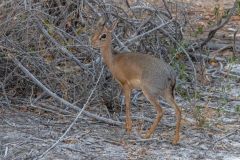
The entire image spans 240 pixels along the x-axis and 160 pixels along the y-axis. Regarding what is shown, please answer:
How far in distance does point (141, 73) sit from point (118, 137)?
0.53 meters

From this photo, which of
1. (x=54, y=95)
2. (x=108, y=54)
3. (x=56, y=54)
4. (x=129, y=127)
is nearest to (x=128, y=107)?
(x=129, y=127)

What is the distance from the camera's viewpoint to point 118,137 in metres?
5.85

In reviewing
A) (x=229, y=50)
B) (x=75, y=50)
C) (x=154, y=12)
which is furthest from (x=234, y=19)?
(x=75, y=50)

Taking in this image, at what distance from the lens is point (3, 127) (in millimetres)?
5961

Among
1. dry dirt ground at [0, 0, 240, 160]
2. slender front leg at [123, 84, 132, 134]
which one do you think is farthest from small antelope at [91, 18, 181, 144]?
dry dirt ground at [0, 0, 240, 160]

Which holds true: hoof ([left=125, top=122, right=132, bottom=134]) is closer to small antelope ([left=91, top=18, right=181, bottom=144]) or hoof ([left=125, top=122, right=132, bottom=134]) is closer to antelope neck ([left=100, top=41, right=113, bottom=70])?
small antelope ([left=91, top=18, right=181, bottom=144])

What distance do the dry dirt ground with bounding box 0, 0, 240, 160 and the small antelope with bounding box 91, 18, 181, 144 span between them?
0.53 feet

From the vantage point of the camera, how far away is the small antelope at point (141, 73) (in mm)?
5734

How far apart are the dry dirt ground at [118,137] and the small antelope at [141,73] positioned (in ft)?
0.53

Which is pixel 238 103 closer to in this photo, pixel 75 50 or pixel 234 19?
pixel 75 50

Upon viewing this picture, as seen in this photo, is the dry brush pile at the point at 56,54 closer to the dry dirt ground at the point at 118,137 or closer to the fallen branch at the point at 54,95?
the fallen branch at the point at 54,95

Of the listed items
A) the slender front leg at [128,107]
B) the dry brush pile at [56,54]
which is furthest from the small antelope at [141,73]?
the dry brush pile at [56,54]

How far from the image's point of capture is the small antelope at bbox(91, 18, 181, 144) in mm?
5734

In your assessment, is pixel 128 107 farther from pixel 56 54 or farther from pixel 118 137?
pixel 56 54
